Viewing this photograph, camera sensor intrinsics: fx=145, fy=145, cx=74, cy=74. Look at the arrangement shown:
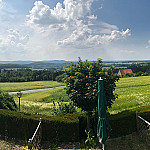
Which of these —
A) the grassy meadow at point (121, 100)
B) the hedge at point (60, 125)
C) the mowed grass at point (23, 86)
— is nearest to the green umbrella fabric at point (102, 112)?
the hedge at point (60, 125)

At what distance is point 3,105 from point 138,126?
1101 cm

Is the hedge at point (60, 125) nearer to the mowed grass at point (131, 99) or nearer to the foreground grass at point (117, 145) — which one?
the foreground grass at point (117, 145)

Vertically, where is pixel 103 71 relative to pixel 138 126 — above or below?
above

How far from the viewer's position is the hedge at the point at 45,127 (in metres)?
8.76

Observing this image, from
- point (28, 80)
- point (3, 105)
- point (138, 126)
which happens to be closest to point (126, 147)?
point (138, 126)

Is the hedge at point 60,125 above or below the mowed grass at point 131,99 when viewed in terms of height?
above

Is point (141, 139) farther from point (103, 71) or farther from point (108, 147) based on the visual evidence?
point (103, 71)

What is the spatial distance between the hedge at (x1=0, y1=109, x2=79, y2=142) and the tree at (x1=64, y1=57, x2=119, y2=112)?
139 centimetres

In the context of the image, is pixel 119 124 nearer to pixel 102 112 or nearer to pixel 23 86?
pixel 102 112

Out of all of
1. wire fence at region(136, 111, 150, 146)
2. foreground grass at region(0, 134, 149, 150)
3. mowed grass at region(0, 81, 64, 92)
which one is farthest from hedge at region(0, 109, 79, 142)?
mowed grass at region(0, 81, 64, 92)

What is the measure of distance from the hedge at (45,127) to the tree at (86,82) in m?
1.39

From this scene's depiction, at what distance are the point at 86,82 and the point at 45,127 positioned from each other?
149 inches

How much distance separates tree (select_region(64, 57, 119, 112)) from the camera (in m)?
8.94

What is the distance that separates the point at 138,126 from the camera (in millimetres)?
9500
